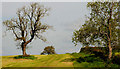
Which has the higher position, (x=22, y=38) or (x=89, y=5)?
(x=89, y=5)

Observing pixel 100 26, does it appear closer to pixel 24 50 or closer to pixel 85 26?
pixel 85 26

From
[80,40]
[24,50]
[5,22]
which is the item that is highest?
[5,22]

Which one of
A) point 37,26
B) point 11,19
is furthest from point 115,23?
point 11,19

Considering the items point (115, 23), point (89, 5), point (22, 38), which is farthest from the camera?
point (22, 38)

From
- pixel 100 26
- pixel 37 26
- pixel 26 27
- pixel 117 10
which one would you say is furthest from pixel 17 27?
pixel 117 10

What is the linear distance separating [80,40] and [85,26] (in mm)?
3257

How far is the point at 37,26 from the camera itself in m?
46.1

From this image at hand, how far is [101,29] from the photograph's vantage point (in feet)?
93.6

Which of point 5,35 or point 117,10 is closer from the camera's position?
point 117,10

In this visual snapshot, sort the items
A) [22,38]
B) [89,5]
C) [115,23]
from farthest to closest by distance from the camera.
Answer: [22,38]
[89,5]
[115,23]

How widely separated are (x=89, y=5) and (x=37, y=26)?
69.8 feet

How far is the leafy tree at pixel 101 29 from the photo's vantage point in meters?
28.7

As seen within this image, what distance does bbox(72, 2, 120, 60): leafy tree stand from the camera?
28672mm

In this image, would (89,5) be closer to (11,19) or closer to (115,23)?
(115,23)
